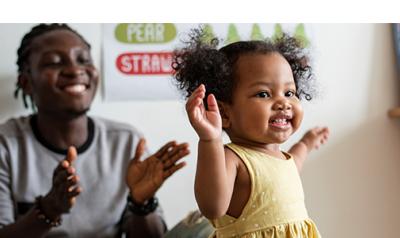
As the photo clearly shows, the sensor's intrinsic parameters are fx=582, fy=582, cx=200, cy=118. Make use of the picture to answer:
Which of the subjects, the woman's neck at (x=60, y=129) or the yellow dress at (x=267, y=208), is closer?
the yellow dress at (x=267, y=208)

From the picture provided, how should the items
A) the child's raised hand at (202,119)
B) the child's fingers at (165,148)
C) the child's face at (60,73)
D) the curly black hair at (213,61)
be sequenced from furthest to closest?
the child's face at (60,73) → the child's fingers at (165,148) → the curly black hair at (213,61) → the child's raised hand at (202,119)

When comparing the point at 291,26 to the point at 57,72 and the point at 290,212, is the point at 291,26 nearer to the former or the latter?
the point at 57,72

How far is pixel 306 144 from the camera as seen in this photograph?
3.44ft

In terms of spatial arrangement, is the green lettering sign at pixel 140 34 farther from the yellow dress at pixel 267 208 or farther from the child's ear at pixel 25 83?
the yellow dress at pixel 267 208

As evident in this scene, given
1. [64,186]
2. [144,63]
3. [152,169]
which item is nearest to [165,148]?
[152,169]

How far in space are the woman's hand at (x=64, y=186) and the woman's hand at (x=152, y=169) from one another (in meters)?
0.16

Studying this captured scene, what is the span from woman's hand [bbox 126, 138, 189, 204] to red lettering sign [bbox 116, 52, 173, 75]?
10.7 inches

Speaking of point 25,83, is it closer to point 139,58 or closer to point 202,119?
point 139,58

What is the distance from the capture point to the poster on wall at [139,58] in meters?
1.35

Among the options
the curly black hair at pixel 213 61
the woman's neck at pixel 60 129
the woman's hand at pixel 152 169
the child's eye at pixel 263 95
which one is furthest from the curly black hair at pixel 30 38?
the child's eye at pixel 263 95

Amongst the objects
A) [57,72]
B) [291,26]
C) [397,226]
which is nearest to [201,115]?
[57,72]

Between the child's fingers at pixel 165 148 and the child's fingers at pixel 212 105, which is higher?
the child's fingers at pixel 212 105

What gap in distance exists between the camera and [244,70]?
29.8 inches
